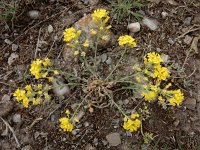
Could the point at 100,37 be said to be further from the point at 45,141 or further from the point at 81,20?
the point at 45,141

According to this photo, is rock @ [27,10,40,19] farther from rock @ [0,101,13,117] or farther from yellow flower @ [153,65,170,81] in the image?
yellow flower @ [153,65,170,81]

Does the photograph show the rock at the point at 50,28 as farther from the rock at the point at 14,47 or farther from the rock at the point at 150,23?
the rock at the point at 150,23

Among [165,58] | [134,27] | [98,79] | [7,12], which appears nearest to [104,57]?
[98,79]

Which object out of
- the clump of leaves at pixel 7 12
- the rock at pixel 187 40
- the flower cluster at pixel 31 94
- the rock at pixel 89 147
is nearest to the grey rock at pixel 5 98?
the flower cluster at pixel 31 94

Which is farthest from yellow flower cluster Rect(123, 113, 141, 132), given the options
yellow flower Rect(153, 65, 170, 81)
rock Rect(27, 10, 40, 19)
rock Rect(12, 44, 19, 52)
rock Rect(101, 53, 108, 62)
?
rock Rect(27, 10, 40, 19)

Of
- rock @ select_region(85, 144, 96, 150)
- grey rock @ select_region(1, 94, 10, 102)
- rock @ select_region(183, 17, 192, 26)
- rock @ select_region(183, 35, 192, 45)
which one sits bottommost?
rock @ select_region(85, 144, 96, 150)

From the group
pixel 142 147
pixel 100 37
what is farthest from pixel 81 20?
pixel 142 147
